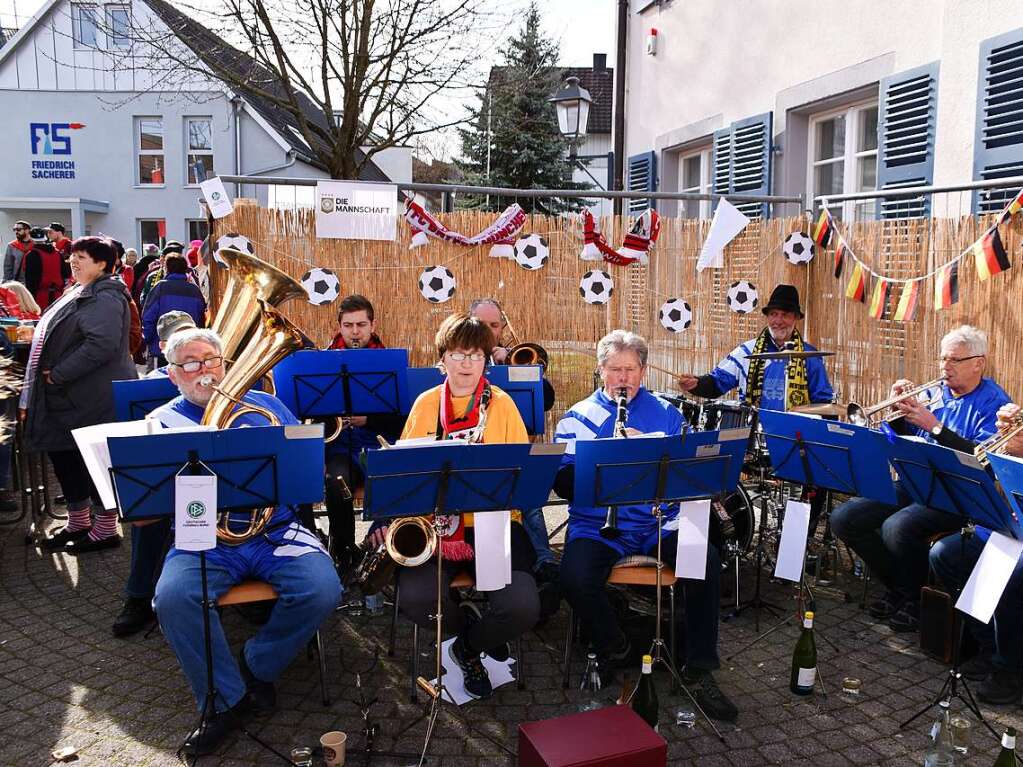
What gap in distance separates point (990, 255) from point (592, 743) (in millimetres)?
4407

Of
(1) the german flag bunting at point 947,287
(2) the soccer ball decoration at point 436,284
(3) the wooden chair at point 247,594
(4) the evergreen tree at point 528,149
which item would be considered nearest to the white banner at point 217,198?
(2) the soccer ball decoration at point 436,284

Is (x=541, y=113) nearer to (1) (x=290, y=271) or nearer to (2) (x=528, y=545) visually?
(1) (x=290, y=271)

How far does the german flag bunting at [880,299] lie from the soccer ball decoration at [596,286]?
207cm

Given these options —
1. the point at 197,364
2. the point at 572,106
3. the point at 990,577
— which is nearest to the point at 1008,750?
the point at 990,577

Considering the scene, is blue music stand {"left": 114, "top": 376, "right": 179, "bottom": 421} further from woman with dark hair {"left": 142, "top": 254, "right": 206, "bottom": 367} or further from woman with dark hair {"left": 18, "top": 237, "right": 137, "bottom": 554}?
woman with dark hair {"left": 142, "top": 254, "right": 206, "bottom": 367}

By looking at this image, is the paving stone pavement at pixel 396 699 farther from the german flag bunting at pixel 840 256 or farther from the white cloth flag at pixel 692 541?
the german flag bunting at pixel 840 256

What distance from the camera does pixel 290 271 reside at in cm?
672

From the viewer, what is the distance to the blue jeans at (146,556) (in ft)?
15.9

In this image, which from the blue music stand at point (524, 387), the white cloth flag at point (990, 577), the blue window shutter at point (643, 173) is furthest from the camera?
the blue window shutter at point (643, 173)

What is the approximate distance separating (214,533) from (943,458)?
121 inches

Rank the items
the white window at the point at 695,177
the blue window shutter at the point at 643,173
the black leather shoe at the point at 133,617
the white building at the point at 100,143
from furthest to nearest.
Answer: the white building at the point at 100,143, the blue window shutter at the point at 643,173, the white window at the point at 695,177, the black leather shoe at the point at 133,617

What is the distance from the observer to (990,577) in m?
3.50

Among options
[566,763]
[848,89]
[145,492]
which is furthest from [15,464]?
[848,89]

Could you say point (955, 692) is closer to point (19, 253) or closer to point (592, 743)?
point (592, 743)
